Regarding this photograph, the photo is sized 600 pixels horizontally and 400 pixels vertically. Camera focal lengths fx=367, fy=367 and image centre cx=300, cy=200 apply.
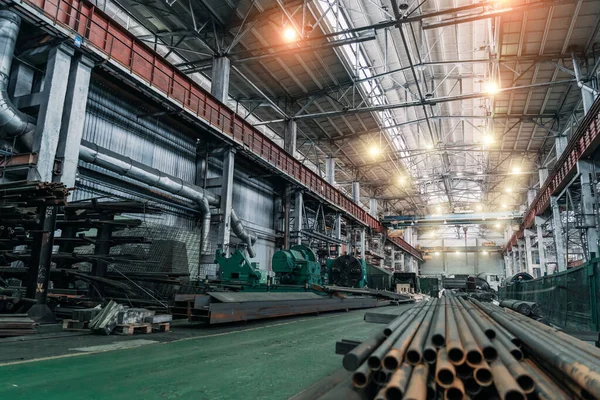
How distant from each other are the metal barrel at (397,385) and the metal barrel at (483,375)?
0.32 metres

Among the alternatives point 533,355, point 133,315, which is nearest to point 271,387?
point 533,355

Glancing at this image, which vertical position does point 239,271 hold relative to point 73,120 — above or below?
below

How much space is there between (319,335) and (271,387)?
3335mm

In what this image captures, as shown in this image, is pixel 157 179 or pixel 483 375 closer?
pixel 483 375

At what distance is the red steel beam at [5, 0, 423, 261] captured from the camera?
8633 millimetres

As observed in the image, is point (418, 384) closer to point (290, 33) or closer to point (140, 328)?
point (140, 328)

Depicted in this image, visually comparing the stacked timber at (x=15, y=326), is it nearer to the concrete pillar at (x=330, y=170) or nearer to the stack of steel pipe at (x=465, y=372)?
the stack of steel pipe at (x=465, y=372)

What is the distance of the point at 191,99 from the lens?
42.8 ft

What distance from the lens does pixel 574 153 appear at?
44.9 feet

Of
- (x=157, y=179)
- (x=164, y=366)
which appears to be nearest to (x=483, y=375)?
(x=164, y=366)

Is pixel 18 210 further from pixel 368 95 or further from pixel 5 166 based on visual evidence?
pixel 368 95

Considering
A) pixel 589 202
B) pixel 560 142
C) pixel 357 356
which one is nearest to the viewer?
pixel 357 356

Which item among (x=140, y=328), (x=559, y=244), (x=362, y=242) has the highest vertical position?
(x=362, y=242)

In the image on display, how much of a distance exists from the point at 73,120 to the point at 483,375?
9867 mm
